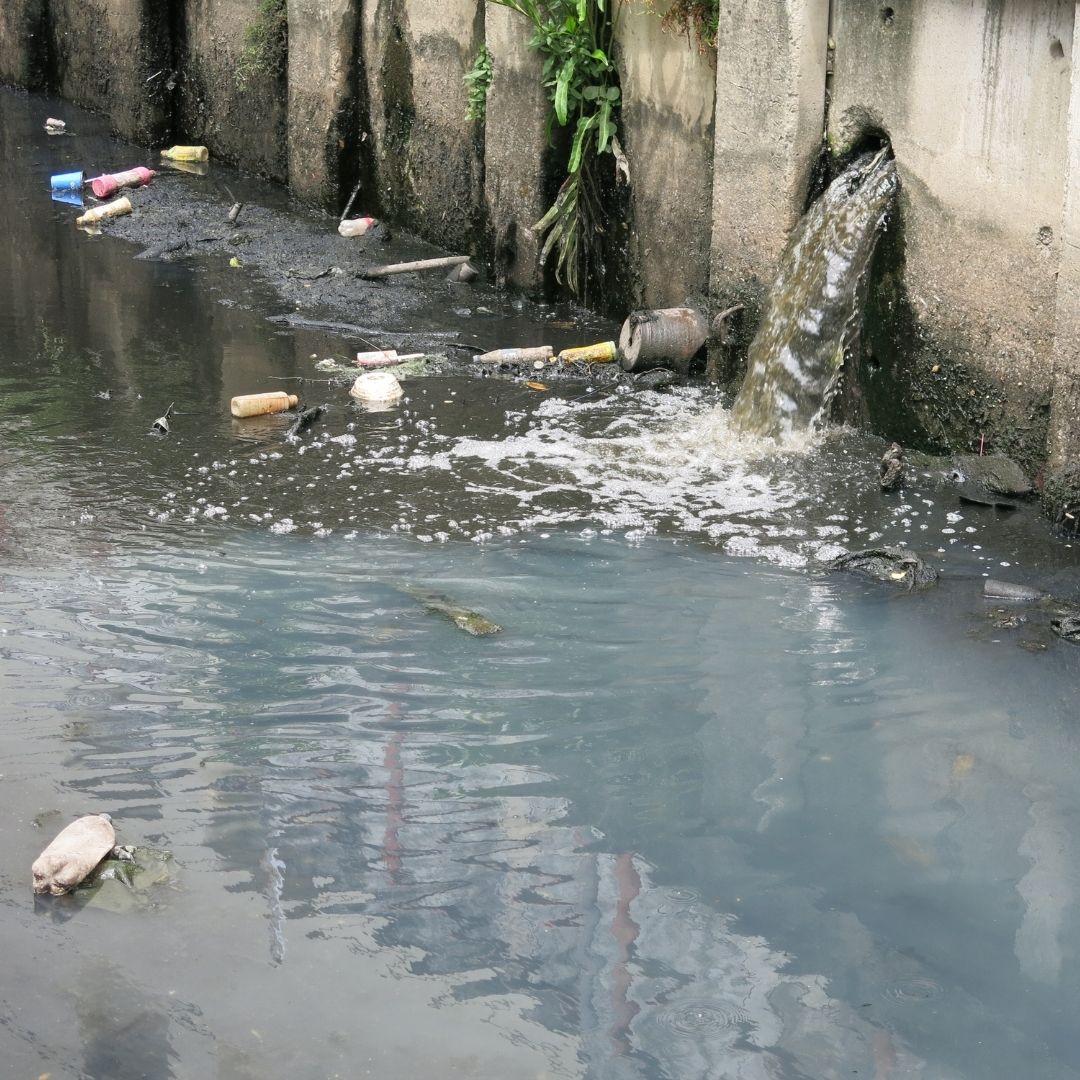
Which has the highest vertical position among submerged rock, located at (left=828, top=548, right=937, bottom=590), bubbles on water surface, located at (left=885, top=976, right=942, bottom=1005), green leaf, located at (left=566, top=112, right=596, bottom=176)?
green leaf, located at (left=566, top=112, right=596, bottom=176)

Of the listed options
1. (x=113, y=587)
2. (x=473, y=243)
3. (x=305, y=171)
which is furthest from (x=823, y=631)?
(x=305, y=171)

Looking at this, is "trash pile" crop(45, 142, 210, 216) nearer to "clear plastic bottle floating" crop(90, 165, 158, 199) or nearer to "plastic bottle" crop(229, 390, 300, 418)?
"clear plastic bottle floating" crop(90, 165, 158, 199)

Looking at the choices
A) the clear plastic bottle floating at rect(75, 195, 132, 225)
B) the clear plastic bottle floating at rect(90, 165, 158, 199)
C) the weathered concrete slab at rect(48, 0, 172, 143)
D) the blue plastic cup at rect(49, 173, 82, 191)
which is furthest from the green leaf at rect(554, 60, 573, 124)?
the weathered concrete slab at rect(48, 0, 172, 143)

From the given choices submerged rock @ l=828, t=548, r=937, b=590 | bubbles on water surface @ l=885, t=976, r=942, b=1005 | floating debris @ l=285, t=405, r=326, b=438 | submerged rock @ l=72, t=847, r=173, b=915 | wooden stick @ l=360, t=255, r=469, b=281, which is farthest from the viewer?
wooden stick @ l=360, t=255, r=469, b=281

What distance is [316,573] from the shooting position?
225 inches

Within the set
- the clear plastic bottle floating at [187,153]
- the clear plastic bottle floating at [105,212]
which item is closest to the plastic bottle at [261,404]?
the clear plastic bottle floating at [105,212]

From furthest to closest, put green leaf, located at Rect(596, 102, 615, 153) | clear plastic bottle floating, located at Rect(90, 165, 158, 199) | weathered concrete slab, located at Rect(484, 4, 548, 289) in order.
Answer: clear plastic bottle floating, located at Rect(90, 165, 158, 199) → weathered concrete slab, located at Rect(484, 4, 548, 289) → green leaf, located at Rect(596, 102, 615, 153)

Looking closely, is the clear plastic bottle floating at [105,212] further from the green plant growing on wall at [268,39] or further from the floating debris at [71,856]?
the floating debris at [71,856]

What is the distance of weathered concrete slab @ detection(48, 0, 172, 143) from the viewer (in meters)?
13.7

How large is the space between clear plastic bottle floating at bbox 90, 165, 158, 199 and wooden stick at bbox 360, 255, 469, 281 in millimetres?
3213

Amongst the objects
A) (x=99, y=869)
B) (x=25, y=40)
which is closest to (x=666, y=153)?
(x=99, y=869)

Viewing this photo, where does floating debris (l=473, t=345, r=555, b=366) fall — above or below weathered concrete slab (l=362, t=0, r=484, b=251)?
below

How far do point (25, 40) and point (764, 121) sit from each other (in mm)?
11272

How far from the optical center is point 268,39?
12156 millimetres
